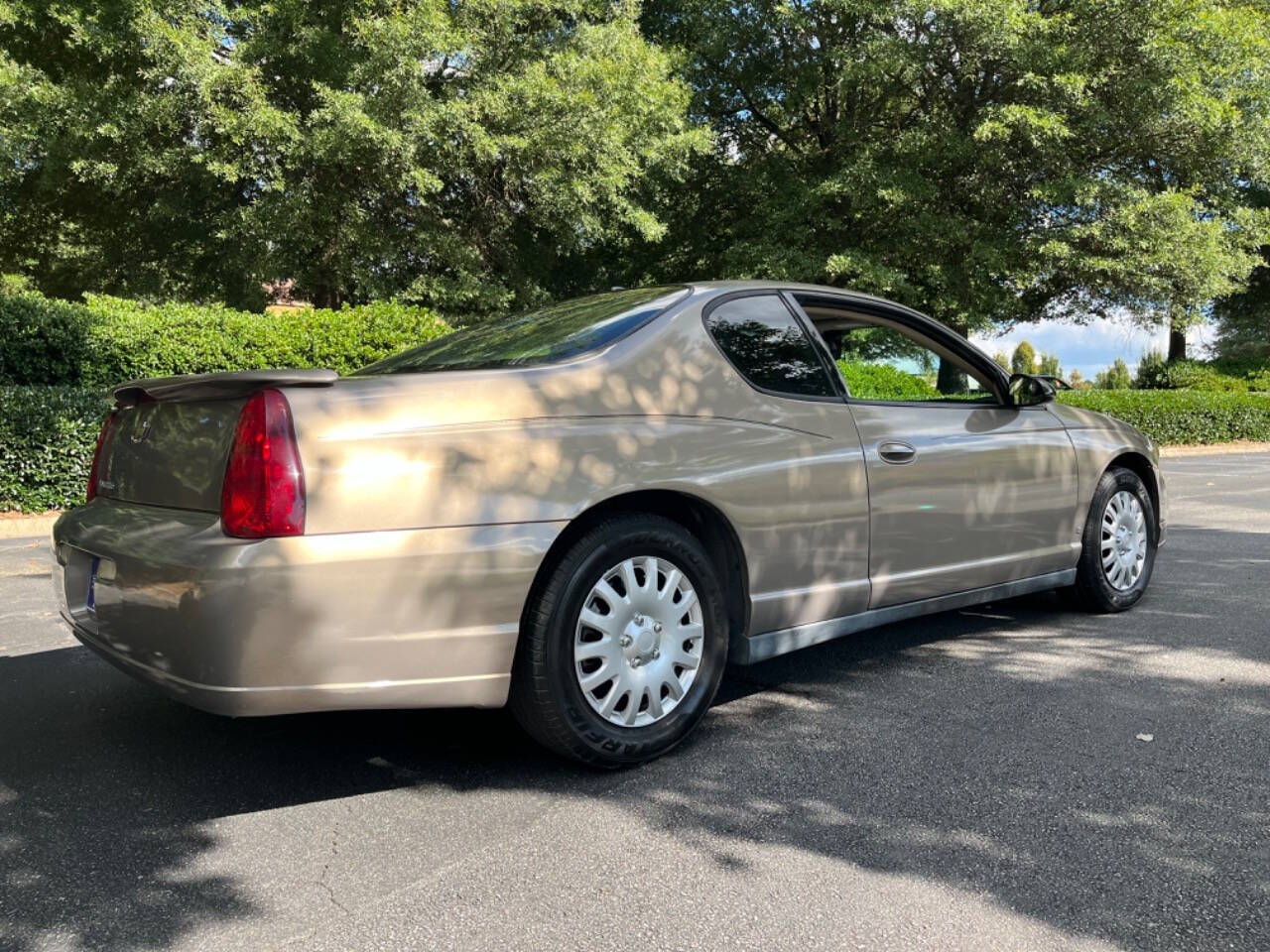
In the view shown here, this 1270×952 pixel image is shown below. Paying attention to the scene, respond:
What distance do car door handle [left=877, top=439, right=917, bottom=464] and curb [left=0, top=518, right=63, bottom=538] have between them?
25.2 feet

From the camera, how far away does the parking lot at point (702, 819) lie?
88.2 inches

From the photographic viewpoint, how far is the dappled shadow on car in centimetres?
237

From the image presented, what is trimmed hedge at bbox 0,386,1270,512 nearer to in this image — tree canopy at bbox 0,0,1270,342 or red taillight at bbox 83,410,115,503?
tree canopy at bbox 0,0,1270,342

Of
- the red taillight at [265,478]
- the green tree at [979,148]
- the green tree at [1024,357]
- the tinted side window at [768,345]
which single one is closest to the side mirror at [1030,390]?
the tinted side window at [768,345]

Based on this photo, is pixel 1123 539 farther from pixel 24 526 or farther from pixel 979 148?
pixel 979 148

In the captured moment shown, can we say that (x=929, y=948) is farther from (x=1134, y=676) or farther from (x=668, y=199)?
(x=668, y=199)

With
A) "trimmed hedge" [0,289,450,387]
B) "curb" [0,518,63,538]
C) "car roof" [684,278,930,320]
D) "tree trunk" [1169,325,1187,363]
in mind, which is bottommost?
"curb" [0,518,63,538]

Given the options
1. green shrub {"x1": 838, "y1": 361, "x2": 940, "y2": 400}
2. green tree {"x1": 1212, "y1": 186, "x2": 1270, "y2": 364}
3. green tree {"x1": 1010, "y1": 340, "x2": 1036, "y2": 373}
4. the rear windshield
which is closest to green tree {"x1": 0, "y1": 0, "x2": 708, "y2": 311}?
green shrub {"x1": 838, "y1": 361, "x2": 940, "y2": 400}

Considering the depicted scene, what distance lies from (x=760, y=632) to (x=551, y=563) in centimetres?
91

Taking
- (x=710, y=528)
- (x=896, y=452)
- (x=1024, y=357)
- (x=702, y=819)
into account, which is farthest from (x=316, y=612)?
(x=1024, y=357)

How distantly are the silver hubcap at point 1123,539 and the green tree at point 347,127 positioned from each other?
1139cm

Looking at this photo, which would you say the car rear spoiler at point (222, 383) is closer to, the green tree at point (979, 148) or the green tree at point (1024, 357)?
the green tree at point (979, 148)

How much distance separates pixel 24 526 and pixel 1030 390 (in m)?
8.31

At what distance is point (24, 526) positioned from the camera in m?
8.73
